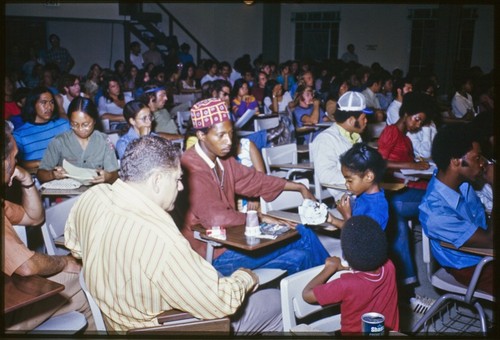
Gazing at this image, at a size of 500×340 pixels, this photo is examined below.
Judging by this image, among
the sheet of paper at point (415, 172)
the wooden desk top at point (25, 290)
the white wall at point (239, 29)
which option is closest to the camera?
the wooden desk top at point (25, 290)

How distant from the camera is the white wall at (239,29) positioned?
1385 centimetres

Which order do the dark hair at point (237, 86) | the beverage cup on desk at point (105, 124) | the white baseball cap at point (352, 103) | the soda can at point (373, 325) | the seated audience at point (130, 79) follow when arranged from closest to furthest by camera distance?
the soda can at point (373, 325), the white baseball cap at point (352, 103), the beverage cup on desk at point (105, 124), the dark hair at point (237, 86), the seated audience at point (130, 79)

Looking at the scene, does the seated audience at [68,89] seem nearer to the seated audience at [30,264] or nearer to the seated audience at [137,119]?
the seated audience at [137,119]

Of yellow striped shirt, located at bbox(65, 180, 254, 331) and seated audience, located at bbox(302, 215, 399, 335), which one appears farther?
seated audience, located at bbox(302, 215, 399, 335)

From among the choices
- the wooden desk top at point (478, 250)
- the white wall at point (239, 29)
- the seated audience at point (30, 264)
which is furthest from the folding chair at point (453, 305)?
the white wall at point (239, 29)

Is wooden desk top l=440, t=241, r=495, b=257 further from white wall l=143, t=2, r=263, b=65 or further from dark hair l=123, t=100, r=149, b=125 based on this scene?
white wall l=143, t=2, r=263, b=65

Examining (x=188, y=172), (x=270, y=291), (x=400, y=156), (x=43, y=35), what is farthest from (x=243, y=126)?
(x=43, y=35)

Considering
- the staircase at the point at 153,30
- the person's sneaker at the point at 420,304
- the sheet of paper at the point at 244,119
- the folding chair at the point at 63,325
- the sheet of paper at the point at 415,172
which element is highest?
the staircase at the point at 153,30

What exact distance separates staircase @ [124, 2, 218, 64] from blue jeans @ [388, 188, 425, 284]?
40.9 ft

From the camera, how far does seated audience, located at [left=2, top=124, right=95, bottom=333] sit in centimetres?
239

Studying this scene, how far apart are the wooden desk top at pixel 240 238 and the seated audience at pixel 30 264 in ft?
2.57

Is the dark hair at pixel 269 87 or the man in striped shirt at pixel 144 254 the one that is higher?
the dark hair at pixel 269 87

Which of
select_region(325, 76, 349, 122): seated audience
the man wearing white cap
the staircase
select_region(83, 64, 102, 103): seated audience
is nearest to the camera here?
the man wearing white cap

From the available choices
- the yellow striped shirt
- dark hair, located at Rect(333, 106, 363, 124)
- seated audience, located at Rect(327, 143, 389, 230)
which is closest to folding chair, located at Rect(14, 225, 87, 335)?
the yellow striped shirt
